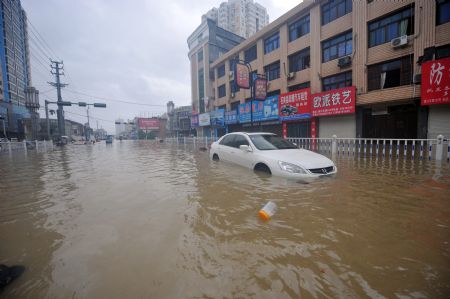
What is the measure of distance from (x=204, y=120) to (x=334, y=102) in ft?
55.4

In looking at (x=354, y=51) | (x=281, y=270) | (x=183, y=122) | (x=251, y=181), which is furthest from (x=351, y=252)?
(x=183, y=122)

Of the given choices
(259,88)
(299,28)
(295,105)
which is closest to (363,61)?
(295,105)

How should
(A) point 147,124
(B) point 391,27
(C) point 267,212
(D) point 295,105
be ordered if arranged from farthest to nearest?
(A) point 147,124 < (D) point 295,105 < (B) point 391,27 < (C) point 267,212

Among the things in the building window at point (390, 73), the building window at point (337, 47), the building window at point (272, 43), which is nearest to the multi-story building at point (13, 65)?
the building window at point (272, 43)

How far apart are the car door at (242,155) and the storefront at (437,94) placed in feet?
34.0

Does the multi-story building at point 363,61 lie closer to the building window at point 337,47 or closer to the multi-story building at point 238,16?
the building window at point 337,47

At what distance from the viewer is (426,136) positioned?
34.6 ft

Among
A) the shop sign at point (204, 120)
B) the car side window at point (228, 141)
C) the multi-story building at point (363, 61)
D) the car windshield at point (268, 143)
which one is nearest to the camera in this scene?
the car windshield at point (268, 143)

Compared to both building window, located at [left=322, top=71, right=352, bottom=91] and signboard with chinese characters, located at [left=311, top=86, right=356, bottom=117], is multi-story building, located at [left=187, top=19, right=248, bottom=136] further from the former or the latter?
signboard with chinese characters, located at [left=311, top=86, right=356, bottom=117]

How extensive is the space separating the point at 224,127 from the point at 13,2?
53.2m

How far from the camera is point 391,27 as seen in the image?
1146cm

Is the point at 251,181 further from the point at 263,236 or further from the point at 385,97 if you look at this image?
the point at 385,97

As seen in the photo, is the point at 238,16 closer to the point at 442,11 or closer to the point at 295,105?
Answer: the point at 295,105

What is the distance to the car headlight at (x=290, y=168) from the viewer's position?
4.48 metres
